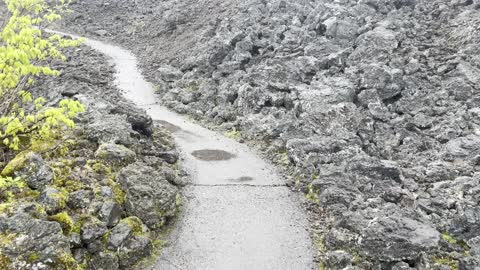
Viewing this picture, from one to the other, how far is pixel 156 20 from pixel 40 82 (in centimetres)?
1737

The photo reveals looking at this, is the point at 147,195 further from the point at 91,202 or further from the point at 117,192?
the point at 91,202

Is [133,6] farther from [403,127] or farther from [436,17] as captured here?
[403,127]

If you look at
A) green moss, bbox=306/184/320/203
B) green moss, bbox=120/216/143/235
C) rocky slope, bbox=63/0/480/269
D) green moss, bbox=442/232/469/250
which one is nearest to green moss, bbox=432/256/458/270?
rocky slope, bbox=63/0/480/269

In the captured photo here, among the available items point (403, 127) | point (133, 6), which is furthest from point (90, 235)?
point (133, 6)

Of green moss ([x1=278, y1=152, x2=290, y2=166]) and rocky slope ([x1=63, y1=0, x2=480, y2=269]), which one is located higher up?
rocky slope ([x1=63, y1=0, x2=480, y2=269])

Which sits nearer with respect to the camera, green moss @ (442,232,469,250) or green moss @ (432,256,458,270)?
green moss @ (432,256,458,270)

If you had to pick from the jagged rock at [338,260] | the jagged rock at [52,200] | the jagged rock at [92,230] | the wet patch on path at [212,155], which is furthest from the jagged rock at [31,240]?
the wet patch on path at [212,155]

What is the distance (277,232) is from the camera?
12062 millimetres

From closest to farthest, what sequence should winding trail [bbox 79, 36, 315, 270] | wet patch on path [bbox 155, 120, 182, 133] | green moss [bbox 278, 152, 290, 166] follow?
winding trail [bbox 79, 36, 315, 270]
green moss [bbox 278, 152, 290, 166]
wet patch on path [bbox 155, 120, 182, 133]

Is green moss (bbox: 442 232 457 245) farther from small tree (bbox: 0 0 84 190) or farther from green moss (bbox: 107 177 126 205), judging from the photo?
small tree (bbox: 0 0 84 190)

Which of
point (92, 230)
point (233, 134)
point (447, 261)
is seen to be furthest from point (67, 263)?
point (233, 134)

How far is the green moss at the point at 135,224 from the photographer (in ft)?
35.4

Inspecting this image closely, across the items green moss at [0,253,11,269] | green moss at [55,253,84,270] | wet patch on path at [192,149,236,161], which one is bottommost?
wet patch on path at [192,149,236,161]

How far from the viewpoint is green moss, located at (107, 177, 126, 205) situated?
11334mm
